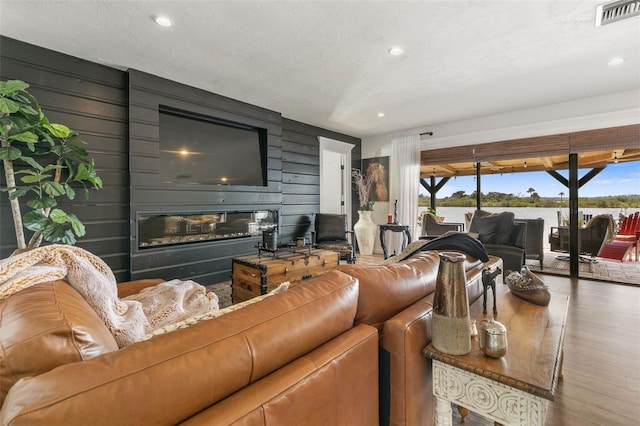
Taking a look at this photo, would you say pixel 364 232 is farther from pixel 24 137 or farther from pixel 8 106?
pixel 8 106

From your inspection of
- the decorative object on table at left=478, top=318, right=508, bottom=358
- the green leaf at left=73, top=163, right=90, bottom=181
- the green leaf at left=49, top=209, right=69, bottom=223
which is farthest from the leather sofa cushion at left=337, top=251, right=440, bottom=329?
the green leaf at left=73, top=163, right=90, bottom=181

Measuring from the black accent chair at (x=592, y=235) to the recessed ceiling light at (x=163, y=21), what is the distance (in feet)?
19.3

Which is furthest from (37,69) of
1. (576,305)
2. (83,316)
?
(576,305)

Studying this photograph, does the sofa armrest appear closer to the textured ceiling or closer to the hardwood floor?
the hardwood floor

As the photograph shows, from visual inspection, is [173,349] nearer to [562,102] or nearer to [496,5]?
[496,5]

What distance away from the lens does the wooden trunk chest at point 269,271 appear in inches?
106

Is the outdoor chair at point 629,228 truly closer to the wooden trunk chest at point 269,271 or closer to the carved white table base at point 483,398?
the wooden trunk chest at point 269,271

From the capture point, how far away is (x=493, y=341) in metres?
0.95

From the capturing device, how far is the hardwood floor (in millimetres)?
1519

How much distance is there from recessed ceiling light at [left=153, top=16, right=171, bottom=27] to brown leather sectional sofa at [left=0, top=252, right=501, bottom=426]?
2147 millimetres

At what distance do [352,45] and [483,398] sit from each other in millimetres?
2724

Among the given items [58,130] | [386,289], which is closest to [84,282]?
[386,289]

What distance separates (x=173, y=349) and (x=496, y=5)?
286 cm

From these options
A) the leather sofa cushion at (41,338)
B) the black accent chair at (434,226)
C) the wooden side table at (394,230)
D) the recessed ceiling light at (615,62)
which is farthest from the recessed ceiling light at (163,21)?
the black accent chair at (434,226)
